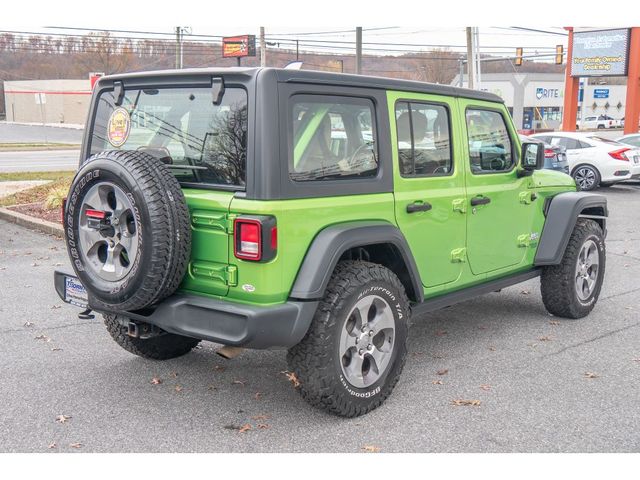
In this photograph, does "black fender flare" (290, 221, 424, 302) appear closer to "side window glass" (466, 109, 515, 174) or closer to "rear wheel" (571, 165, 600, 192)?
"side window glass" (466, 109, 515, 174)

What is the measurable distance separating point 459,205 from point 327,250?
1.51 meters

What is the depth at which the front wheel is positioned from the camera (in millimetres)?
5977

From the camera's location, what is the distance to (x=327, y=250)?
12.1 feet

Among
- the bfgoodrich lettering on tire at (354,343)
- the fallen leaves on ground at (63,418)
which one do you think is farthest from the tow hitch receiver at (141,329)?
the bfgoodrich lettering on tire at (354,343)

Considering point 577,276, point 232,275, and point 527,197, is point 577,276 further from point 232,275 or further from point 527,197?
point 232,275

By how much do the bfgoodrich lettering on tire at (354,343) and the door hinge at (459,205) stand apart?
901 mm

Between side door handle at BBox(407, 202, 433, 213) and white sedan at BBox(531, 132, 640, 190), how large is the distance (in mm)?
13265

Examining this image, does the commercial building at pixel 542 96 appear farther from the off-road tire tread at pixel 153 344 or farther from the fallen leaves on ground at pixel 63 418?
the fallen leaves on ground at pixel 63 418

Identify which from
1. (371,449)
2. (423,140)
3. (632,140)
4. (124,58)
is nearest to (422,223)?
(423,140)

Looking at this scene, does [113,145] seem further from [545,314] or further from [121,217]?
[545,314]

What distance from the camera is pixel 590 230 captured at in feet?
20.1

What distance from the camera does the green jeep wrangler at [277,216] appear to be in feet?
11.7

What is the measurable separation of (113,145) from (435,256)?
7.39 ft

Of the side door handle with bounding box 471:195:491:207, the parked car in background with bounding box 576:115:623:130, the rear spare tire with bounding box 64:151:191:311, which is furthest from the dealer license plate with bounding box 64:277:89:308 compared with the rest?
the parked car in background with bounding box 576:115:623:130
